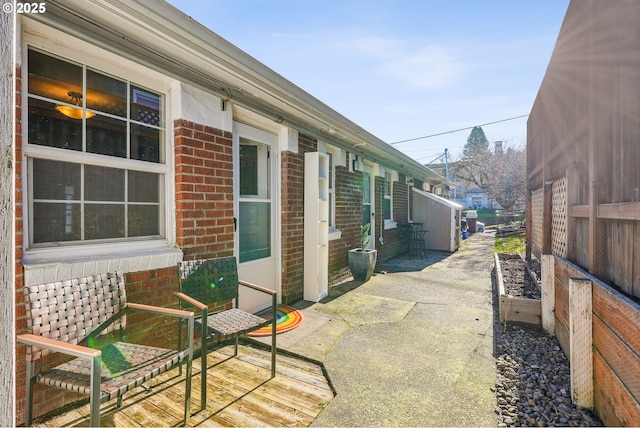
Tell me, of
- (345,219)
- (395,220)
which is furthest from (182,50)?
(395,220)

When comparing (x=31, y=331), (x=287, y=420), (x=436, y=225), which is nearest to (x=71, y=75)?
(x=31, y=331)

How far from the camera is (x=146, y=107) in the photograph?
2752 mm

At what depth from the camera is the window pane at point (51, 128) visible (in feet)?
6.74

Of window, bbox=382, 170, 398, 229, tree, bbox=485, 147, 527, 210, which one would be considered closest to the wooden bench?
window, bbox=382, 170, 398, 229

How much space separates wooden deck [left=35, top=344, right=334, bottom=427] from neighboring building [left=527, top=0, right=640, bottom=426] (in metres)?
1.90

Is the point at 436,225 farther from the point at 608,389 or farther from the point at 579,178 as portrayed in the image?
the point at 608,389

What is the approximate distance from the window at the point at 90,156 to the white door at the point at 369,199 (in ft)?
16.7

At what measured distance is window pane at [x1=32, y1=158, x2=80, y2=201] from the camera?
2.09m

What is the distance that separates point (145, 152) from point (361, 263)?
4.26m

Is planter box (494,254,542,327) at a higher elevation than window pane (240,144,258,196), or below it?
below

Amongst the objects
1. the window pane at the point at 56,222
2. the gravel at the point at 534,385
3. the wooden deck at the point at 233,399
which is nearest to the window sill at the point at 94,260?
the window pane at the point at 56,222

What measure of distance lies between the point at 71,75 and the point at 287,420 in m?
2.95

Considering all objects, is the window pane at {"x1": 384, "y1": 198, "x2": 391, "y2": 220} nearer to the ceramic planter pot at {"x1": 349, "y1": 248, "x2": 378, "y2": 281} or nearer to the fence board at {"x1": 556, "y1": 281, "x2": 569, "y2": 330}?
the ceramic planter pot at {"x1": 349, "y1": 248, "x2": 378, "y2": 281}

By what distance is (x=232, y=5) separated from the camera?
3293mm
